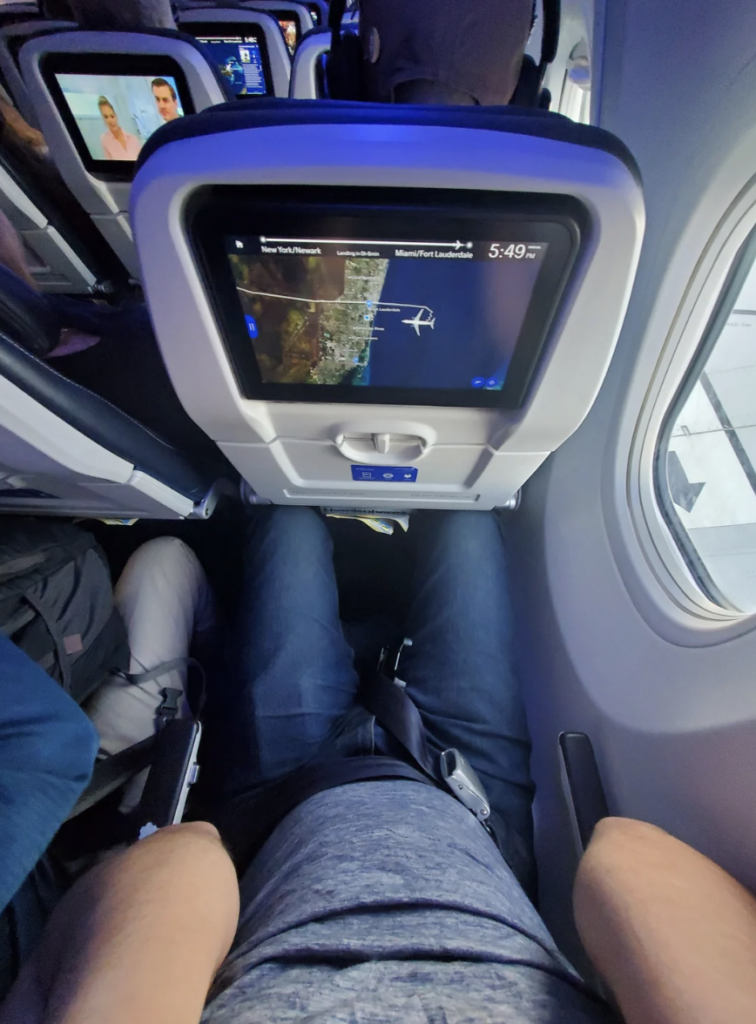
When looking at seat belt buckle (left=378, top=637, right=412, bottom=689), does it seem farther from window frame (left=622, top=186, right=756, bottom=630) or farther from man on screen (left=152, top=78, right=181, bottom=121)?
man on screen (left=152, top=78, right=181, bottom=121)

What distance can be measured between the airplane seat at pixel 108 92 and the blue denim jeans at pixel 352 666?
1.27 m

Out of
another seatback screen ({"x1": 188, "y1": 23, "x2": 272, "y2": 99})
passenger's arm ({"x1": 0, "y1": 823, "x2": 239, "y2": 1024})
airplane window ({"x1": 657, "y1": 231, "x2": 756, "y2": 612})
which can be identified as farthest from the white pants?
another seatback screen ({"x1": 188, "y1": 23, "x2": 272, "y2": 99})

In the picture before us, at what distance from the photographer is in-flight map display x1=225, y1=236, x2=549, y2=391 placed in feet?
2.14

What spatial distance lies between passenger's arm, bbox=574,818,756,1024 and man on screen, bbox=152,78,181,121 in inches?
88.1

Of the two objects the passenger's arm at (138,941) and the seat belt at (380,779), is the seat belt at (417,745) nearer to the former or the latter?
the seat belt at (380,779)

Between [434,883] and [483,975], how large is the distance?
0.13 m

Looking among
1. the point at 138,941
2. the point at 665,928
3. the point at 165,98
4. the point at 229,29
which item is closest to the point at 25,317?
the point at 138,941

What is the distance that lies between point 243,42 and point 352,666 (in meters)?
2.55

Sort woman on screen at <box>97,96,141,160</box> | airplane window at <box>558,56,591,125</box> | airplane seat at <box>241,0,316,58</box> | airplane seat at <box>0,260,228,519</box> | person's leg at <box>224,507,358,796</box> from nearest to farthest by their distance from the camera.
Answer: airplane seat at <box>0,260,228,519</box> < person's leg at <box>224,507,358,796</box> < airplane window at <box>558,56,591,125</box> < woman on screen at <box>97,96,141,160</box> < airplane seat at <box>241,0,316,58</box>

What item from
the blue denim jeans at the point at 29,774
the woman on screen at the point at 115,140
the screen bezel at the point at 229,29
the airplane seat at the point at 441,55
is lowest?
the blue denim jeans at the point at 29,774

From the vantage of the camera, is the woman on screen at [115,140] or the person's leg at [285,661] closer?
the person's leg at [285,661]

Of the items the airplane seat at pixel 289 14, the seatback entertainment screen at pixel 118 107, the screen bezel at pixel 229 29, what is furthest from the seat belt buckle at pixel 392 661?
the airplane seat at pixel 289 14

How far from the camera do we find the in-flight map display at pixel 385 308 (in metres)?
0.65

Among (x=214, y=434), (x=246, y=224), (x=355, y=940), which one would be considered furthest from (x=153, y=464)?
(x=355, y=940)
